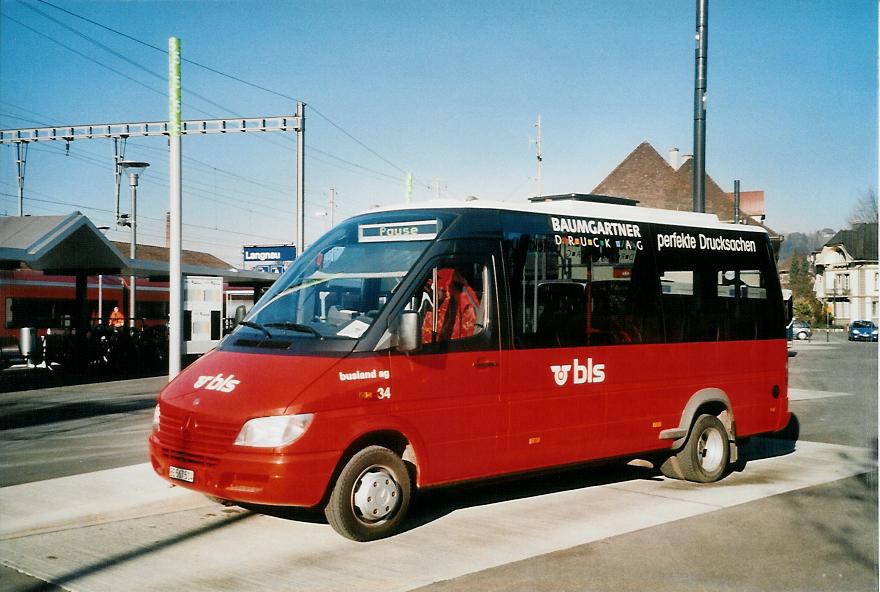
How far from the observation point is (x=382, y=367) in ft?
23.0

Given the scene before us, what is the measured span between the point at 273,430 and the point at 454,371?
168 centimetres

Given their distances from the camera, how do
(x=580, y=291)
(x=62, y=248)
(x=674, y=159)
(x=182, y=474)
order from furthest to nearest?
1. (x=674, y=159)
2. (x=62, y=248)
3. (x=580, y=291)
4. (x=182, y=474)

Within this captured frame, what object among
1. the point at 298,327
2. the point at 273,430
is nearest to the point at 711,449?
the point at 298,327

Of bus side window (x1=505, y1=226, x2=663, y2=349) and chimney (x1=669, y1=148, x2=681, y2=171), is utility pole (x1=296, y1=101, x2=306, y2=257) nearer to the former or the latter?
bus side window (x1=505, y1=226, x2=663, y2=349)

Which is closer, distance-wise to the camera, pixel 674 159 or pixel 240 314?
pixel 240 314

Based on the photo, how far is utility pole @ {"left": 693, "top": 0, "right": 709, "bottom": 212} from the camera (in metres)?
13.8

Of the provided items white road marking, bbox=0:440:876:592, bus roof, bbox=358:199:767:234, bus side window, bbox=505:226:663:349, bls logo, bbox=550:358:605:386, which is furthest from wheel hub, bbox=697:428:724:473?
bus roof, bbox=358:199:767:234

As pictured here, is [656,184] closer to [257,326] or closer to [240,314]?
[240,314]

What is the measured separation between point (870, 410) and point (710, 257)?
10844 millimetres

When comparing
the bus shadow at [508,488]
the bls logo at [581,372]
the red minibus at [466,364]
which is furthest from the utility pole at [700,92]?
the bls logo at [581,372]

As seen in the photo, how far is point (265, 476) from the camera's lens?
21.1 feet

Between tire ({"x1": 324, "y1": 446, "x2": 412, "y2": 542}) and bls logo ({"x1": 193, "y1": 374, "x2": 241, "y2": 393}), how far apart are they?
106 centimetres

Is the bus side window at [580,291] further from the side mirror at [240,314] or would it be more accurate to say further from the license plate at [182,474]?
the license plate at [182,474]

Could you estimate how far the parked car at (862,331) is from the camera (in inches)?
2491
